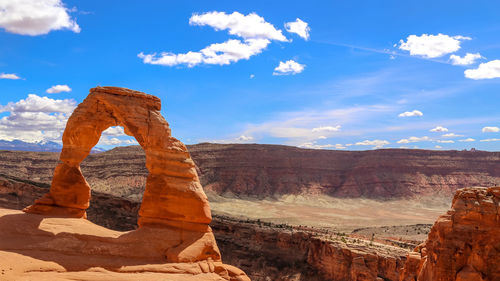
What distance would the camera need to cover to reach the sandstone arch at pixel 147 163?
62.2ft

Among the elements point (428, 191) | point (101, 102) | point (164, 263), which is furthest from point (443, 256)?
point (428, 191)

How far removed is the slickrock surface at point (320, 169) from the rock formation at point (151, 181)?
74.5 m

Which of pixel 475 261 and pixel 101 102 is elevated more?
pixel 101 102

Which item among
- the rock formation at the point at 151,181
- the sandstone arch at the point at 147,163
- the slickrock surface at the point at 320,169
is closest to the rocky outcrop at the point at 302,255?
the rock formation at the point at 151,181

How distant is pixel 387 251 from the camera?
32.0 m

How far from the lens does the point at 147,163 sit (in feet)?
64.3

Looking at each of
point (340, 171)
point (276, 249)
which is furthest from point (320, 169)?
point (276, 249)

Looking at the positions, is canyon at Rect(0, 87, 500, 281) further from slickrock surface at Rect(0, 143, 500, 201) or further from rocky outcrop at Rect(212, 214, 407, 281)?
slickrock surface at Rect(0, 143, 500, 201)

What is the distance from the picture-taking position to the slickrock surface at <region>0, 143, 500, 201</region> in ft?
327

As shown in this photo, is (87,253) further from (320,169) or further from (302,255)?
(320,169)

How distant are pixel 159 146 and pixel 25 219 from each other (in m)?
6.72

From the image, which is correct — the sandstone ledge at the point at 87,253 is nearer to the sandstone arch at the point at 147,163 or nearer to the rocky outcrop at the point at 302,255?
the sandstone arch at the point at 147,163

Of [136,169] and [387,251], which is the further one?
[136,169]

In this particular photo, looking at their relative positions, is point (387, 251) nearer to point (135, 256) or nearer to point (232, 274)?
point (232, 274)
